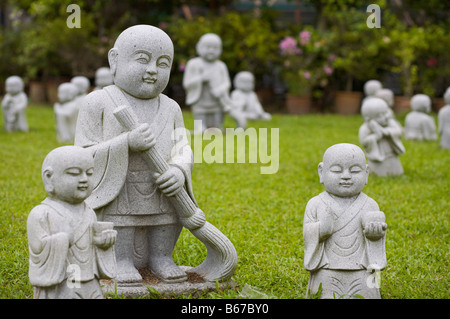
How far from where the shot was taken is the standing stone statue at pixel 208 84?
11.6m

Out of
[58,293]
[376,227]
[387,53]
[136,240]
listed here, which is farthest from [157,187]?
[387,53]

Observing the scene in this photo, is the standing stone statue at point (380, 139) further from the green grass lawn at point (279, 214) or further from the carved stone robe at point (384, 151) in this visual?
the green grass lawn at point (279, 214)

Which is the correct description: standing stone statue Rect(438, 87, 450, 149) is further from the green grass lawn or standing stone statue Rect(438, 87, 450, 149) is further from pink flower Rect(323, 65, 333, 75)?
pink flower Rect(323, 65, 333, 75)

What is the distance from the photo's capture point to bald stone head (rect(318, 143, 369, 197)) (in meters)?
3.81

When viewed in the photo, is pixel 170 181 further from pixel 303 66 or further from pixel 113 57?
pixel 303 66

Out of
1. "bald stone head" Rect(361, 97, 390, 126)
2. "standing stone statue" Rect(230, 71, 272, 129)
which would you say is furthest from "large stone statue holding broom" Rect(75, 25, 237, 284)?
"standing stone statue" Rect(230, 71, 272, 129)

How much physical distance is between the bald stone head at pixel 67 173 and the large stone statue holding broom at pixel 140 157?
1.75 feet

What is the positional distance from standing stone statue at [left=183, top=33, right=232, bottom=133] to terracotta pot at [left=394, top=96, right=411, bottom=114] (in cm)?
578

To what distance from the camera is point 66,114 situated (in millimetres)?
10984

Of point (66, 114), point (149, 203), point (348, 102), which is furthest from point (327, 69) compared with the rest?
point (149, 203)

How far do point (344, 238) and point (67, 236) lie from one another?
1.63 metres

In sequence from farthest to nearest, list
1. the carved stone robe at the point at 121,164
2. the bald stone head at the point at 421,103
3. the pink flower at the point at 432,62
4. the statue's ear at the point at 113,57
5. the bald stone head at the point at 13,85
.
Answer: the pink flower at the point at 432,62, the bald stone head at the point at 13,85, the bald stone head at the point at 421,103, the statue's ear at the point at 113,57, the carved stone robe at the point at 121,164

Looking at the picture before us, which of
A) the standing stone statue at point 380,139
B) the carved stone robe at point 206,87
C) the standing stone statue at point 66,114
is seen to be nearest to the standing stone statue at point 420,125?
the carved stone robe at point 206,87
